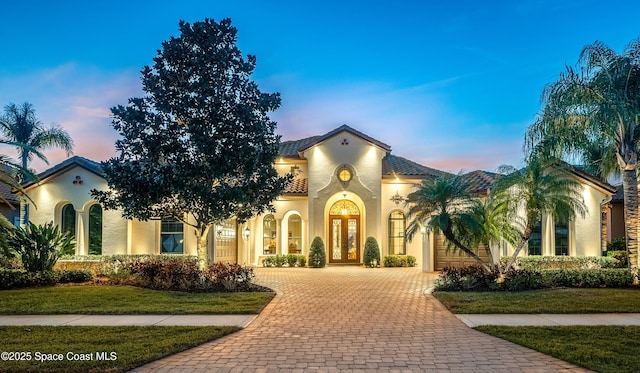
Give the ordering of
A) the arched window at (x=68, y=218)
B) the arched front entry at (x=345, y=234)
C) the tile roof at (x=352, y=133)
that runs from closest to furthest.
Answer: the arched window at (x=68, y=218) < the tile roof at (x=352, y=133) < the arched front entry at (x=345, y=234)

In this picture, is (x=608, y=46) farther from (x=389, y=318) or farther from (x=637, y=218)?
(x=389, y=318)

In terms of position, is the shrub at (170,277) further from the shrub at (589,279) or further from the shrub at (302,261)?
the shrub at (589,279)

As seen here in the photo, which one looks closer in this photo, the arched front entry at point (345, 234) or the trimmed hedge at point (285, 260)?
the trimmed hedge at point (285, 260)

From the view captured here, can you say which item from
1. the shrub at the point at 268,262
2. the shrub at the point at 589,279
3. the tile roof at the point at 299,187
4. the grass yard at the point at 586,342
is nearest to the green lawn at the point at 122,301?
the grass yard at the point at 586,342

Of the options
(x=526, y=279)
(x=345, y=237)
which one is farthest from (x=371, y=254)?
(x=526, y=279)

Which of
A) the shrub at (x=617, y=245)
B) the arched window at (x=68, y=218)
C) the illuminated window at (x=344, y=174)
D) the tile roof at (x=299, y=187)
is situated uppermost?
the illuminated window at (x=344, y=174)

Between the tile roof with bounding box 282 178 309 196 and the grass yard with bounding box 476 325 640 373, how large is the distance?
55.0ft

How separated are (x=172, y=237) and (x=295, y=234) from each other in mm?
6571

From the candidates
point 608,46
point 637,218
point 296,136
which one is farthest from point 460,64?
point 296,136

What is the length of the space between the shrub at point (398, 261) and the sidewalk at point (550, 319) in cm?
1336

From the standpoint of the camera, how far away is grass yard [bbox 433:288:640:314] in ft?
36.2

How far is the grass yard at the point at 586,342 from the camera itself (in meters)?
6.62

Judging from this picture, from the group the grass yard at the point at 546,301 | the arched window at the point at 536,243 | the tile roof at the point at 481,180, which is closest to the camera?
the grass yard at the point at 546,301

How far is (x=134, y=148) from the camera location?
49.0ft
